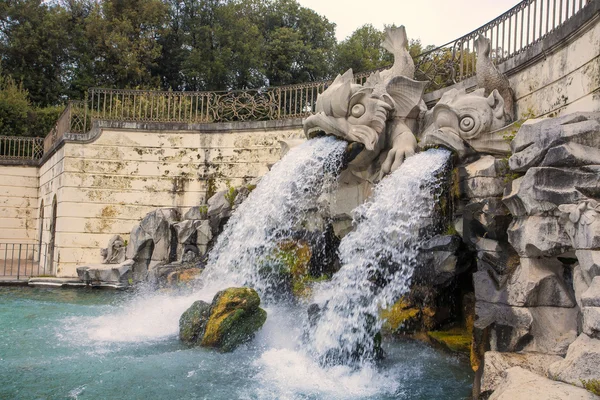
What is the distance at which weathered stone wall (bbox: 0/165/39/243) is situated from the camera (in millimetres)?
17016

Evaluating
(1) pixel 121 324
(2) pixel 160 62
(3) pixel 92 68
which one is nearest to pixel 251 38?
(2) pixel 160 62

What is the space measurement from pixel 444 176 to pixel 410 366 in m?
2.38

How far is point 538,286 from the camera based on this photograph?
177 inches

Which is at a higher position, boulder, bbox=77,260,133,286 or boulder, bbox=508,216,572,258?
boulder, bbox=508,216,572,258

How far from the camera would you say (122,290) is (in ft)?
36.1

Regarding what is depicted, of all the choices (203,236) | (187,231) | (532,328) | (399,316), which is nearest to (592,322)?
(532,328)

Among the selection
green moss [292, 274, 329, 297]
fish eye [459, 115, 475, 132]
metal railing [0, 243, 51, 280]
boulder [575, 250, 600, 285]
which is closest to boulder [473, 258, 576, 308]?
boulder [575, 250, 600, 285]

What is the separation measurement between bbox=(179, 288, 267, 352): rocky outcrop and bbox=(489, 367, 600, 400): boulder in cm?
302

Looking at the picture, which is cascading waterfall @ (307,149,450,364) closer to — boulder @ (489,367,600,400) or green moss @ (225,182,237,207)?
boulder @ (489,367,600,400)

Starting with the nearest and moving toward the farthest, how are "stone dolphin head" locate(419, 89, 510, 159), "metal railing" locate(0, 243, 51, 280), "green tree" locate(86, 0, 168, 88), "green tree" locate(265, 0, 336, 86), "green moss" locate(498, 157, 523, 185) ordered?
"green moss" locate(498, 157, 523, 185)
"stone dolphin head" locate(419, 89, 510, 159)
"metal railing" locate(0, 243, 51, 280)
"green tree" locate(86, 0, 168, 88)
"green tree" locate(265, 0, 336, 86)

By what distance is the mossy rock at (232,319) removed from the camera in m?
5.89

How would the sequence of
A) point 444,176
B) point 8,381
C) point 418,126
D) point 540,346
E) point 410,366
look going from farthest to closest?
point 418,126 → point 444,176 → point 410,366 → point 8,381 → point 540,346

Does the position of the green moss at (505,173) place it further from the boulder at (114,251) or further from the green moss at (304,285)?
the boulder at (114,251)

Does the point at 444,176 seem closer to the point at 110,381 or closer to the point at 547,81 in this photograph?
the point at 547,81
